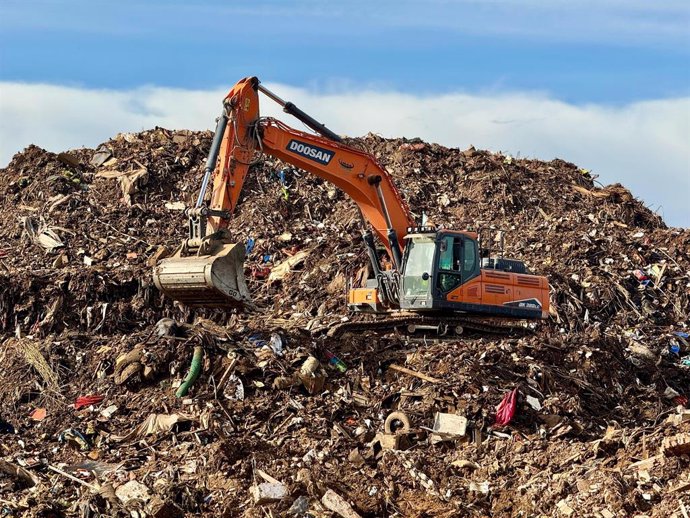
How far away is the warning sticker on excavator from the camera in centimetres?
1571

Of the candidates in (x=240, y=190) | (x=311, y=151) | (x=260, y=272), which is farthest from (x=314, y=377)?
(x=260, y=272)

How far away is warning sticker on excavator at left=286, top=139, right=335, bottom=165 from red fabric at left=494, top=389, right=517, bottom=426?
15.8 feet

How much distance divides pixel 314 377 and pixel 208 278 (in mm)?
1886

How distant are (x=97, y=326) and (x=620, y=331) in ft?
31.8

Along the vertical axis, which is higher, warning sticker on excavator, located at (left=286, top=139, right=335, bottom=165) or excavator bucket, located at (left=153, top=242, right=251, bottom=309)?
warning sticker on excavator, located at (left=286, top=139, right=335, bottom=165)

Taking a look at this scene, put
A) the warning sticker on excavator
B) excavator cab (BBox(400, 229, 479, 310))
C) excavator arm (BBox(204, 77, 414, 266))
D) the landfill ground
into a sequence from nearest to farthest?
1. the landfill ground
2. excavator arm (BBox(204, 77, 414, 266))
3. the warning sticker on excavator
4. excavator cab (BBox(400, 229, 479, 310))

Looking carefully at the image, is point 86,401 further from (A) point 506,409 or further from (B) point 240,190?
(A) point 506,409

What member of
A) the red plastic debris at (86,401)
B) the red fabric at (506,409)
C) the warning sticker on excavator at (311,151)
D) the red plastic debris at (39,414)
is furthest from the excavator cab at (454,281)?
the red plastic debris at (39,414)

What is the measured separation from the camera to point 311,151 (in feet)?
52.3

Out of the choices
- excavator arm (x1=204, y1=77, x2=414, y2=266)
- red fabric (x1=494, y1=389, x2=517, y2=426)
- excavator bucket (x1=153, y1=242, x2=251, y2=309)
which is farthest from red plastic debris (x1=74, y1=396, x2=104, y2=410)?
red fabric (x1=494, y1=389, x2=517, y2=426)

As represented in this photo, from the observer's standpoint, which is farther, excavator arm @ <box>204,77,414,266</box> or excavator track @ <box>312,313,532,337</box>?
excavator track @ <box>312,313,532,337</box>

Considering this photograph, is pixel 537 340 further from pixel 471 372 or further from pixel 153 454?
pixel 153 454

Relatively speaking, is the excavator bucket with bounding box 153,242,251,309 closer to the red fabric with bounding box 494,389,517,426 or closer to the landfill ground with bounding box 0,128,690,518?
the landfill ground with bounding box 0,128,690,518

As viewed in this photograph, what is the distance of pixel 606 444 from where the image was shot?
11.3m
